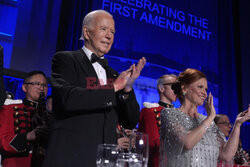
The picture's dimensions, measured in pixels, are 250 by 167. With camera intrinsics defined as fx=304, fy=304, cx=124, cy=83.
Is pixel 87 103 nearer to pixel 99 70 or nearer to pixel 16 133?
pixel 99 70

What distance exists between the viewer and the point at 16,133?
2.74 meters

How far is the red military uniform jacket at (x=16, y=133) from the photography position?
8.38 ft

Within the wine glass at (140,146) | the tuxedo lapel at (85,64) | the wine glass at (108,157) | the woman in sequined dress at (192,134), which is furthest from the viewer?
the woman in sequined dress at (192,134)

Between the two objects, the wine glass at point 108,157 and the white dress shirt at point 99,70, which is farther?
the white dress shirt at point 99,70

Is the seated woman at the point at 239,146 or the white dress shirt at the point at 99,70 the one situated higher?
the white dress shirt at the point at 99,70

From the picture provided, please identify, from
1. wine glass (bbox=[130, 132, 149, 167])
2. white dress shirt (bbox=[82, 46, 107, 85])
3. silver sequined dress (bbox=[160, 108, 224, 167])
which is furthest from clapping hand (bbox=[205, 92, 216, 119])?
wine glass (bbox=[130, 132, 149, 167])

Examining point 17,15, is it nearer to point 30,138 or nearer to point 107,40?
point 30,138

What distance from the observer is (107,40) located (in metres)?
1.64

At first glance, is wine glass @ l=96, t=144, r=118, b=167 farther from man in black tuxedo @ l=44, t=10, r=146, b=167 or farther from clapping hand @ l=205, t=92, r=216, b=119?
clapping hand @ l=205, t=92, r=216, b=119

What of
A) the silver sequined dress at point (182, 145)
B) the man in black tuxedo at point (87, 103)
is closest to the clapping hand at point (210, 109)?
the silver sequined dress at point (182, 145)

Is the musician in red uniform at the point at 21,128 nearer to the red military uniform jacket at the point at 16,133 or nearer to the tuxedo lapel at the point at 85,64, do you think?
the red military uniform jacket at the point at 16,133

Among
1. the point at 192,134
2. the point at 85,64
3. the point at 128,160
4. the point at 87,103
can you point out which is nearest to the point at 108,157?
the point at 128,160

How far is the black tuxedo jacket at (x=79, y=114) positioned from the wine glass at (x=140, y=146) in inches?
10.8

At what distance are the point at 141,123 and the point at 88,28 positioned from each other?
2.02 meters
